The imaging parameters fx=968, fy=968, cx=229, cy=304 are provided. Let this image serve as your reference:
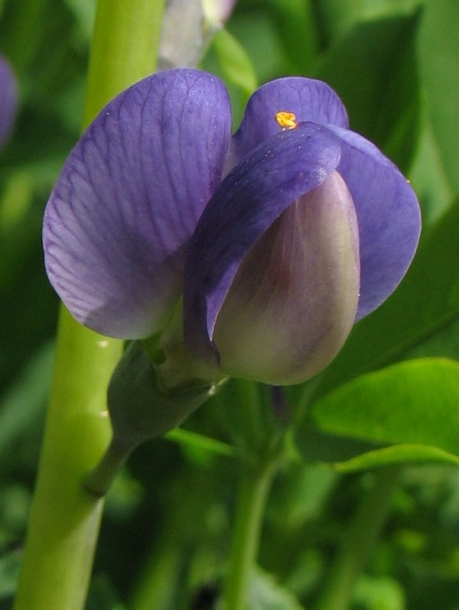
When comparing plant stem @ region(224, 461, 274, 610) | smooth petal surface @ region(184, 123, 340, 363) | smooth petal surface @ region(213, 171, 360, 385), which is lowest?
plant stem @ region(224, 461, 274, 610)

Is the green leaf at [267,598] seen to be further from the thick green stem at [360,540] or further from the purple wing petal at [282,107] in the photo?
the purple wing petal at [282,107]

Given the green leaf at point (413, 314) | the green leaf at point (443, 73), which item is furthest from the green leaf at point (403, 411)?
the green leaf at point (443, 73)

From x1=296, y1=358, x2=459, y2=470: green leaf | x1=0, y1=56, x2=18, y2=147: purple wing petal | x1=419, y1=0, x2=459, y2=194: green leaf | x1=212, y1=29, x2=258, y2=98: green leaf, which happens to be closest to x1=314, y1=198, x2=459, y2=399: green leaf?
x1=296, y1=358, x2=459, y2=470: green leaf

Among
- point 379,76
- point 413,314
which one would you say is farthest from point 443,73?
point 413,314

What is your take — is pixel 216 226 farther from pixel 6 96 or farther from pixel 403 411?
pixel 6 96

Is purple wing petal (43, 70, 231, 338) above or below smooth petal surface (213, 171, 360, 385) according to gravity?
above

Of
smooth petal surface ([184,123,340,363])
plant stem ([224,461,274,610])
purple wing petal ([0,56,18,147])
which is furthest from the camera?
purple wing petal ([0,56,18,147])

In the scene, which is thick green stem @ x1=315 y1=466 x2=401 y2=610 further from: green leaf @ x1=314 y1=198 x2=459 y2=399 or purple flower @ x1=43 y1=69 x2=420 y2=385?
purple flower @ x1=43 y1=69 x2=420 y2=385
